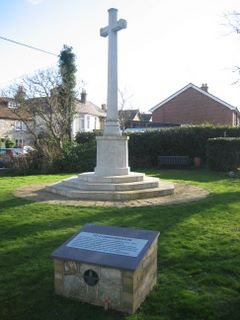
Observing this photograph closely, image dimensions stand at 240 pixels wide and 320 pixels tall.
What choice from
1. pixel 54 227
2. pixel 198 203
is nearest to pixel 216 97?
pixel 198 203

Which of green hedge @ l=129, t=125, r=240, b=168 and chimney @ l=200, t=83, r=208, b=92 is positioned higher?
chimney @ l=200, t=83, r=208, b=92

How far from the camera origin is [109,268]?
3.88 m

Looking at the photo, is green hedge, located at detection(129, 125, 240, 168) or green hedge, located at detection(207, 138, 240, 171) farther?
green hedge, located at detection(129, 125, 240, 168)

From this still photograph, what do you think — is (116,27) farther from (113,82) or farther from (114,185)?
(114,185)

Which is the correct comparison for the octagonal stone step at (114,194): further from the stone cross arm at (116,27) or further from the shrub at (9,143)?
the shrub at (9,143)

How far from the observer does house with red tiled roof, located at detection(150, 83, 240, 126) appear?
4009 centimetres

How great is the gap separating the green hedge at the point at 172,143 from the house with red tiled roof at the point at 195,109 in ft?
62.0

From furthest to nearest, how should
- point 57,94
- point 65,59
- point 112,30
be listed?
point 65,59 → point 57,94 → point 112,30

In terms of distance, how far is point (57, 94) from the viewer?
26375 mm

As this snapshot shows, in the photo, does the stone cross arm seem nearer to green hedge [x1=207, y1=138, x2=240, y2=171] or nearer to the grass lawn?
the grass lawn

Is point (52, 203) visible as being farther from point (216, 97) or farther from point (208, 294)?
point (216, 97)

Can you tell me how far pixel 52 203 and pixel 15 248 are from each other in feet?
11.7

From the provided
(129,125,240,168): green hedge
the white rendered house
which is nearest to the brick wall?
the white rendered house

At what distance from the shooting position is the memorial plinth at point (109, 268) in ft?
12.7
